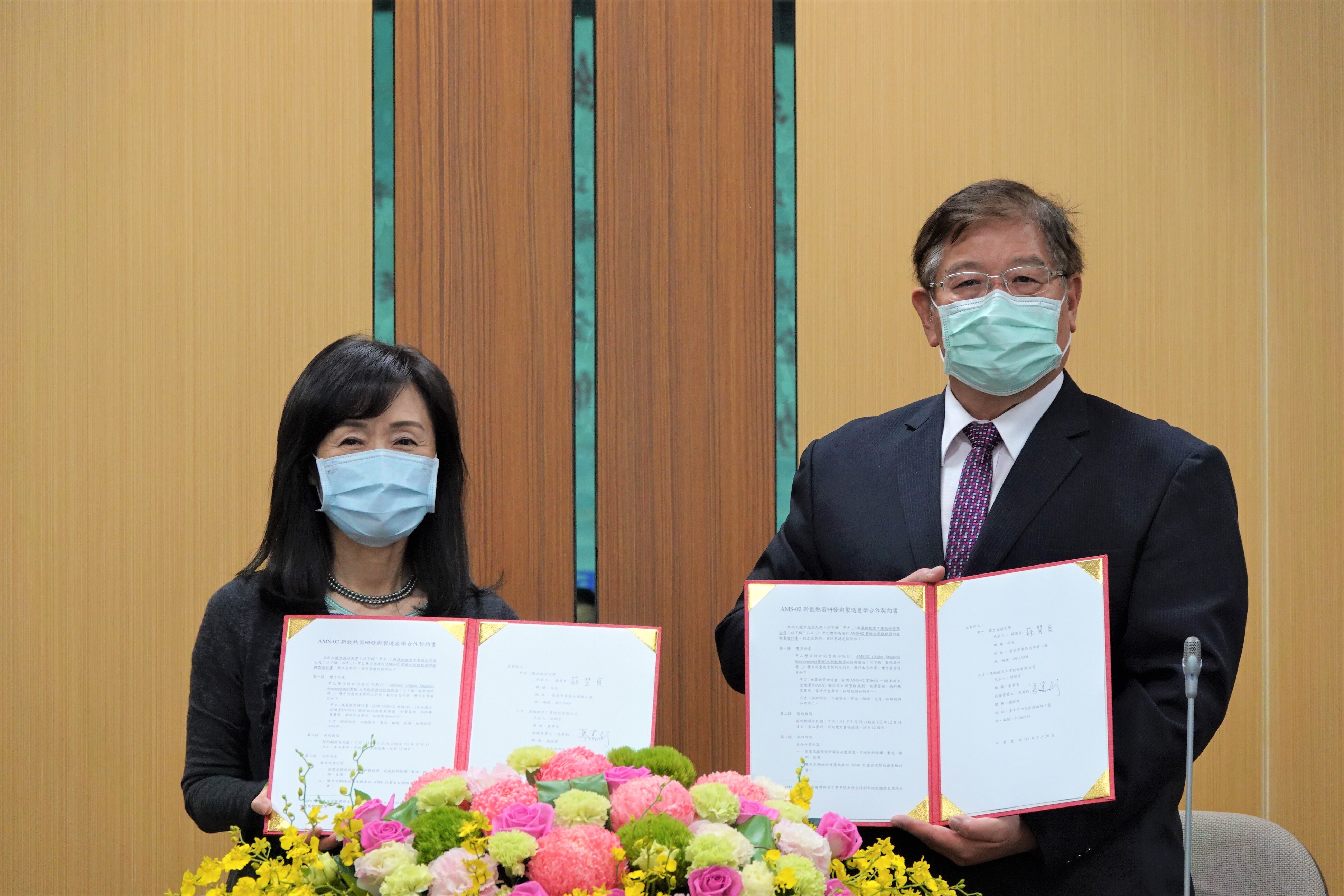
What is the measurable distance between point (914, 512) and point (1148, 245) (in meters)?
1.42

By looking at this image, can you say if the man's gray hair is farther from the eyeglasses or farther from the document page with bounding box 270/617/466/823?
the document page with bounding box 270/617/466/823

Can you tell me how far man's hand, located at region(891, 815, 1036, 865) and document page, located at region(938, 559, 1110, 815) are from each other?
0.03 meters

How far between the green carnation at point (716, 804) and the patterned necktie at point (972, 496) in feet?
2.51

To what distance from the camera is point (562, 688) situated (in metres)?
1.67

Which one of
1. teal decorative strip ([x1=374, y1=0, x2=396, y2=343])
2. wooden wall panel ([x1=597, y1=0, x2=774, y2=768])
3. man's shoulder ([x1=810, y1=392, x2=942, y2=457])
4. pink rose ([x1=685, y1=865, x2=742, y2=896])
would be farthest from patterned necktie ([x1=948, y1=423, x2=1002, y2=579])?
teal decorative strip ([x1=374, y1=0, x2=396, y2=343])

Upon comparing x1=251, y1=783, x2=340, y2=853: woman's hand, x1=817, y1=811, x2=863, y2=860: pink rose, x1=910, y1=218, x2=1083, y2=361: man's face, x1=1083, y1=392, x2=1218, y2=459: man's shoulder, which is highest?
x1=910, y1=218, x2=1083, y2=361: man's face

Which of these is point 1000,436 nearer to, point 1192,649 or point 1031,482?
point 1031,482

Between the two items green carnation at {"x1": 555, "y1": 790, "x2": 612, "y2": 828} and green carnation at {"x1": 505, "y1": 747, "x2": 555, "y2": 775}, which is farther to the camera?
green carnation at {"x1": 505, "y1": 747, "x2": 555, "y2": 775}

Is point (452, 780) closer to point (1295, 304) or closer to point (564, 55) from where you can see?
point (564, 55)

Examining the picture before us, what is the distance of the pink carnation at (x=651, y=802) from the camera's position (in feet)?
3.71

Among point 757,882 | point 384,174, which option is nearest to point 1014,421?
point 757,882

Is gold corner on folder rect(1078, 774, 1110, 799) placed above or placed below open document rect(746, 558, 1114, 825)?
below

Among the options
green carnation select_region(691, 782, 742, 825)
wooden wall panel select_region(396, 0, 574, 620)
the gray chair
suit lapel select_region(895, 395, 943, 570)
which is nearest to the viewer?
green carnation select_region(691, 782, 742, 825)

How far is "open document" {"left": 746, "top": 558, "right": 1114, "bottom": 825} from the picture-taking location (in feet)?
5.27
